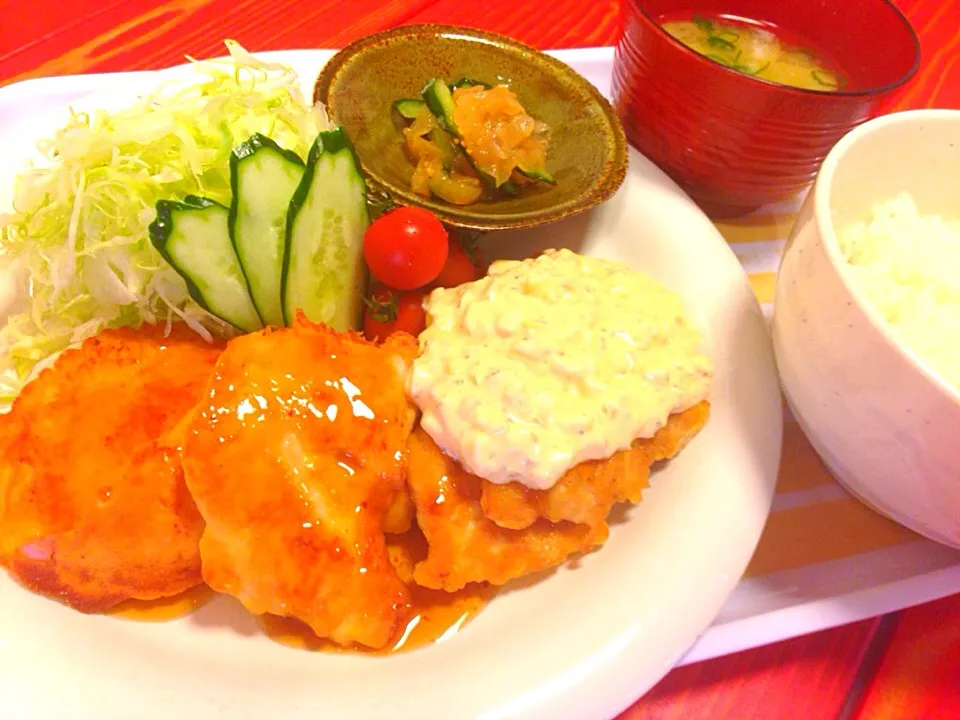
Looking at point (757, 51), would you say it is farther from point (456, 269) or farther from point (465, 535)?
point (465, 535)

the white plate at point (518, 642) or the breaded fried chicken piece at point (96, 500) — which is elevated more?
the breaded fried chicken piece at point (96, 500)

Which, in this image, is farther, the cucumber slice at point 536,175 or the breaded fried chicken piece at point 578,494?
the cucumber slice at point 536,175

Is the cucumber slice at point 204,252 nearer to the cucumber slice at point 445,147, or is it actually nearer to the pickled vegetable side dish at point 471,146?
the pickled vegetable side dish at point 471,146

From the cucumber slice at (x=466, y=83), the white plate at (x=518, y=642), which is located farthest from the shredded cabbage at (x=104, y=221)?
the white plate at (x=518, y=642)

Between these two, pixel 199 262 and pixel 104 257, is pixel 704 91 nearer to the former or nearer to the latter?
pixel 199 262

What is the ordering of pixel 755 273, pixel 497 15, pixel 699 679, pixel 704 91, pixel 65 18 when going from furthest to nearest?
pixel 497 15, pixel 65 18, pixel 755 273, pixel 704 91, pixel 699 679

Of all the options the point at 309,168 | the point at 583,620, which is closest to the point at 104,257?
the point at 309,168
